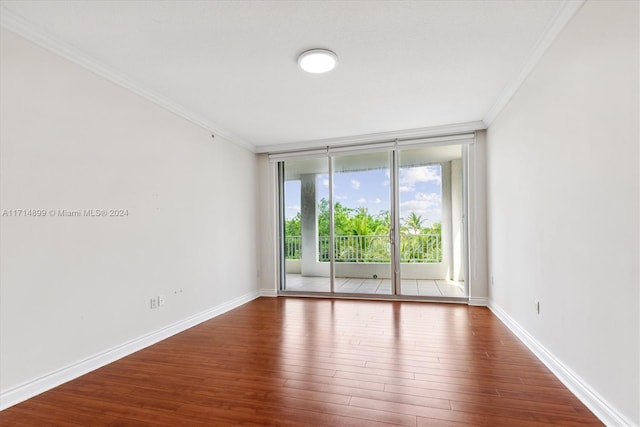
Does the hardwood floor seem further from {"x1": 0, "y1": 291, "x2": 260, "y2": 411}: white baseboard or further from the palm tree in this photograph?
the palm tree

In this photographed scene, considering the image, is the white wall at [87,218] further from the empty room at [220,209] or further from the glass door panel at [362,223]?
the glass door panel at [362,223]

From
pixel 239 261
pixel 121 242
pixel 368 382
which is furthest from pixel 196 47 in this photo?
pixel 239 261

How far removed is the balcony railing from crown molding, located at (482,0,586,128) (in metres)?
2.26

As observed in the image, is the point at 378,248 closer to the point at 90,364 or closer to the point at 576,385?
the point at 576,385

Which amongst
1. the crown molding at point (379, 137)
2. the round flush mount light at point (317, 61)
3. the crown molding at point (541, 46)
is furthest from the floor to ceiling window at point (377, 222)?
the round flush mount light at point (317, 61)

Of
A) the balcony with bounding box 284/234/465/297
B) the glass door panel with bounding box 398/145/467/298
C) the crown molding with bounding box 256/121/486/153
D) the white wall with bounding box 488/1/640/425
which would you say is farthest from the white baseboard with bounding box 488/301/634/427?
the crown molding with bounding box 256/121/486/153

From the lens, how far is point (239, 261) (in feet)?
15.7

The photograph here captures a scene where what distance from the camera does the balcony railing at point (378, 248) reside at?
5148 millimetres

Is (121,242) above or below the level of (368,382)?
above

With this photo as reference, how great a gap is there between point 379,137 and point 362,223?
1.39 metres

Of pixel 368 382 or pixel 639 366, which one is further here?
pixel 368 382

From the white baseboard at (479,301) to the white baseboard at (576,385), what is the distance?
1.24 m

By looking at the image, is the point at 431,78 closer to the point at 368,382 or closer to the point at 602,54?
the point at 602,54

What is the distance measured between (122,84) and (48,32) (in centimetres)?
68
